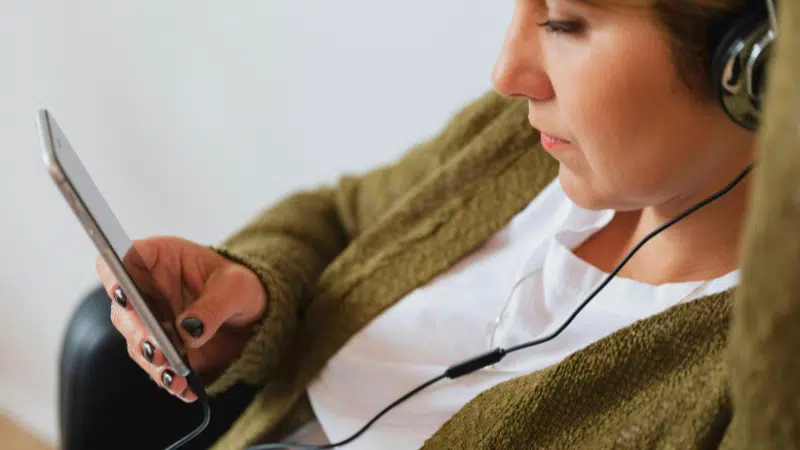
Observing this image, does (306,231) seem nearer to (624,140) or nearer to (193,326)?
(193,326)

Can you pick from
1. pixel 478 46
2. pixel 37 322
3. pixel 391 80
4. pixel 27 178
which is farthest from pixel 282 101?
pixel 37 322

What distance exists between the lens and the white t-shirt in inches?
26.2

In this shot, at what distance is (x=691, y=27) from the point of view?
46 cm

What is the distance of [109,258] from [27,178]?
42.3 inches

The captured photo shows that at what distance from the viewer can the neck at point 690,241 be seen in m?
0.60

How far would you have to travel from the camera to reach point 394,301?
79cm

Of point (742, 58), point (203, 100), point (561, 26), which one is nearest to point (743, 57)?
point (742, 58)

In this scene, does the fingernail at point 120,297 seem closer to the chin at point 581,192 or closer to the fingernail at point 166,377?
the fingernail at point 166,377

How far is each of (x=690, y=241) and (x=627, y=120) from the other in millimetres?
178

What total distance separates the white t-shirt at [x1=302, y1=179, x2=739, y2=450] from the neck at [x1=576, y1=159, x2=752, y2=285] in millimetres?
25

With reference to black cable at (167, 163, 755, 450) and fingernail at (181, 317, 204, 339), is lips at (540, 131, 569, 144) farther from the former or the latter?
fingernail at (181, 317, 204, 339)

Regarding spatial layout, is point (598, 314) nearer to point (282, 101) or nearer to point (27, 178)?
point (282, 101)

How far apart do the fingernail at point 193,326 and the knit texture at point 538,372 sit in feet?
0.27

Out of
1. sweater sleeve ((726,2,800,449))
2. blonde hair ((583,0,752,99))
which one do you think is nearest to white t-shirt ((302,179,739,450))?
blonde hair ((583,0,752,99))
